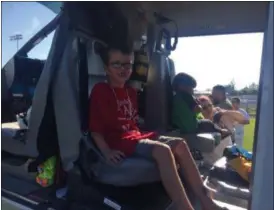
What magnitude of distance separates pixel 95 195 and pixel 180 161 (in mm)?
505

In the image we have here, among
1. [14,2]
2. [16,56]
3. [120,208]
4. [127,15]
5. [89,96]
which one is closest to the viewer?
[120,208]

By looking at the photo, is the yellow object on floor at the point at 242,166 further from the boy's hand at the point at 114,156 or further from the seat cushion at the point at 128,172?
the boy's hand at the point at 114,156

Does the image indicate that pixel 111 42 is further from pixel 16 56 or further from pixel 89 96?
pixel 16 56

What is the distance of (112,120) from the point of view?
155 cm

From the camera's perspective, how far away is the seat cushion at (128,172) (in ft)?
4.74

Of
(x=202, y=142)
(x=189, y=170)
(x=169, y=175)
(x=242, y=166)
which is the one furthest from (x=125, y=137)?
(x=202, y=142)

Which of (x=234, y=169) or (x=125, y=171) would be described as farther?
(x=234, y=169)

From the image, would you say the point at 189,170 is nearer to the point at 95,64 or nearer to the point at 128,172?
the point at 128,172

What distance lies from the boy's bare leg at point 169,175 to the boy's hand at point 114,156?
17 centimetres

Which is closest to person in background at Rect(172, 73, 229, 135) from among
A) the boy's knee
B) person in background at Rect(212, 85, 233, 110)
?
the boy's knee

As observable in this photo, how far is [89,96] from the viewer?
1615mm

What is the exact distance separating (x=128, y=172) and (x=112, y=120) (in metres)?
0.29

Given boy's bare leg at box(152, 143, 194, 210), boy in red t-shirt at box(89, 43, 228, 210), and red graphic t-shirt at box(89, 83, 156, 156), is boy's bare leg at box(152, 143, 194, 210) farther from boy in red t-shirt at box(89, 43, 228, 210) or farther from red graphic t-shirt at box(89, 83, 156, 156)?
red graphic t-shirt at box(89, 83, 156, 156)

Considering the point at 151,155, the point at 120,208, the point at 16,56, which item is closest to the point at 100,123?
the point at 151,155
